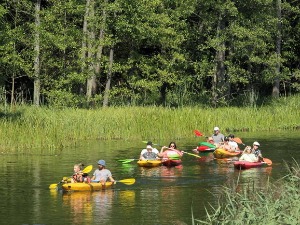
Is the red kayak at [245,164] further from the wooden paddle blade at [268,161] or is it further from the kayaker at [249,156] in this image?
the kayaker at [249,156]

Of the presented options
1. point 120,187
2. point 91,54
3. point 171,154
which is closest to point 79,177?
point 120,187

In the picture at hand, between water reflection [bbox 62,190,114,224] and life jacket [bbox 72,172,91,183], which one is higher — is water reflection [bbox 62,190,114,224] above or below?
below

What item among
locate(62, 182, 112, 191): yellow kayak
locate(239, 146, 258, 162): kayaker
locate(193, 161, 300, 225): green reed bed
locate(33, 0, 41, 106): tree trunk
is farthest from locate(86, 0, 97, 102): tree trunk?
locate(193, 161, 300, 225): green reed bed

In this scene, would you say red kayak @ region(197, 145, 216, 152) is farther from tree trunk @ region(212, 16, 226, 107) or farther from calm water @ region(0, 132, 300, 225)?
tree trunk @ region(212, 16, 226, 107)

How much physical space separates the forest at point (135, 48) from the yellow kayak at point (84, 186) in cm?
1757

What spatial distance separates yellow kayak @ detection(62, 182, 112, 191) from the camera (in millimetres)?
24933

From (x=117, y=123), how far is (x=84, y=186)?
1447 centimetres

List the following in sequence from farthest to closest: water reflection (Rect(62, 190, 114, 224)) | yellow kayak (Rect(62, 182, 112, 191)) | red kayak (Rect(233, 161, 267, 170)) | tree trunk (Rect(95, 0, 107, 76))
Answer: tree trunk (Rect(95, 0, 107, 76)) → red kayak (Rect(233, 161, 267, 170)) → yellow kayak (Rect(62, 182, 112, 191)) → water reflection (Rect(62, 190, 114, 224))

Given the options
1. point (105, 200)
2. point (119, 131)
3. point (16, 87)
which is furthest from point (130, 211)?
point (16, 87)

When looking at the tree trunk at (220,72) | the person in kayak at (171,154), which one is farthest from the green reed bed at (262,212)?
the tree trunk at (220,72)

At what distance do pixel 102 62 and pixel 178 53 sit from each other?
16.7 ft

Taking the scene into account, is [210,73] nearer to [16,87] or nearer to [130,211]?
[16,87]

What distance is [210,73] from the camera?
4928 cm

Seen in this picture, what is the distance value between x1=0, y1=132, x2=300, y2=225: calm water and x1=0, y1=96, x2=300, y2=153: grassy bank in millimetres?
1019
